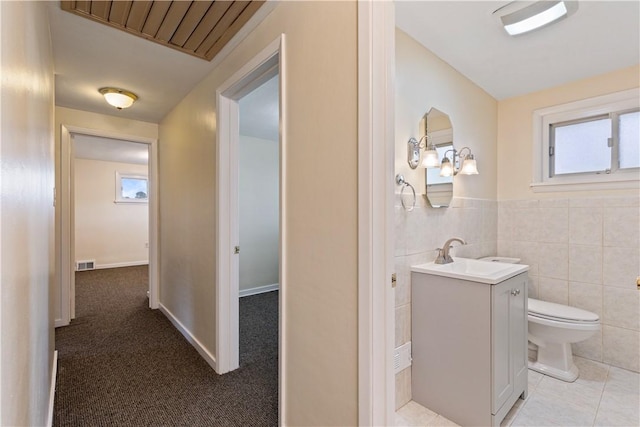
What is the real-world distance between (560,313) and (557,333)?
14cm

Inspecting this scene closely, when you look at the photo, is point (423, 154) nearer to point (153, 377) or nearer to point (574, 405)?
point (574, 405)

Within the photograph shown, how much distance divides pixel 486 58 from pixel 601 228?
165 centimetres

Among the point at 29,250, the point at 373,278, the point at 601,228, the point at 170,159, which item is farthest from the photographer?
the point at 170,159

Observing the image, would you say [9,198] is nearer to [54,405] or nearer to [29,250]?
[29,250]

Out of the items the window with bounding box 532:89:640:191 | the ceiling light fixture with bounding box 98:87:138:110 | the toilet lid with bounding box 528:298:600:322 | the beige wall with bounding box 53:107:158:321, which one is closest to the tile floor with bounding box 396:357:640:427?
the toilet lid with bounding box 528:298:600:322

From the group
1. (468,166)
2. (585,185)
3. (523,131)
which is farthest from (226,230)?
(585,185)

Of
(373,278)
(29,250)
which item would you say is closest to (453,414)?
(373,278)

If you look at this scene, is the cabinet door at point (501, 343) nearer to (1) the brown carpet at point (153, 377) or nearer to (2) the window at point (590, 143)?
(1) the brown carpet at point (153, 377)

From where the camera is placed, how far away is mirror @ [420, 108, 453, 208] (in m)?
1.95

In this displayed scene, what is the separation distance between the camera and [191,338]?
8.17ft

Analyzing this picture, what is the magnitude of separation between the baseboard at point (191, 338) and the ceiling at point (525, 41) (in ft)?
8.66

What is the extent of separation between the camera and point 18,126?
2.25 feet

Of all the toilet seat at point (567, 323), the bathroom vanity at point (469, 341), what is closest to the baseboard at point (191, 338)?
the bathroom vanity at point (469, 341)

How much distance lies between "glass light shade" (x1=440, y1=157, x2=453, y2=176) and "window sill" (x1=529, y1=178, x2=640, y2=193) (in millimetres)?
1229
